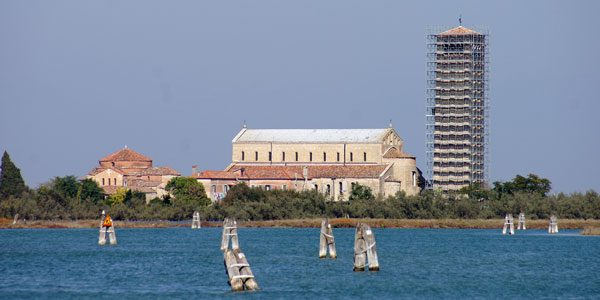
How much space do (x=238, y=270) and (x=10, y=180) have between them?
253ft

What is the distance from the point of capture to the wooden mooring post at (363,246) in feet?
120

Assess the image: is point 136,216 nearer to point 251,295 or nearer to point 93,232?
point 93,232

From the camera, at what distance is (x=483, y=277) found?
134ft

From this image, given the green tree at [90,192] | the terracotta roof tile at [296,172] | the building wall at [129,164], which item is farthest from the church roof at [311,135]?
the green tree at [90,192]

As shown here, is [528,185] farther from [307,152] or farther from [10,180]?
[10,180]

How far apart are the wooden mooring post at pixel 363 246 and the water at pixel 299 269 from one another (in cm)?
48

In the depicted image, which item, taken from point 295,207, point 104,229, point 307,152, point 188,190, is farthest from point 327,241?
point 307,152

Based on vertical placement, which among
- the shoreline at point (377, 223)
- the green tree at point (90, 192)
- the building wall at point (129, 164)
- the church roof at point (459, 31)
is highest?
the church roof at point (459, 31)

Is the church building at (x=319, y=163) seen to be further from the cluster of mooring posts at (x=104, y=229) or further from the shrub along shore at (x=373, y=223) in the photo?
the cluster of mooring posts at (x=104, y=229)

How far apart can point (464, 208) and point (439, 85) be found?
23478 millimetres

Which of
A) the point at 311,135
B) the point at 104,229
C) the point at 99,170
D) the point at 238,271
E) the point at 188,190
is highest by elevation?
the point at 311,135

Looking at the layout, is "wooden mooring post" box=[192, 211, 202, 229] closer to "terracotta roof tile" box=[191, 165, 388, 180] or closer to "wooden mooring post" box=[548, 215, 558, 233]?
"terracotta roof tile" box=[191, 165, 388, 180]

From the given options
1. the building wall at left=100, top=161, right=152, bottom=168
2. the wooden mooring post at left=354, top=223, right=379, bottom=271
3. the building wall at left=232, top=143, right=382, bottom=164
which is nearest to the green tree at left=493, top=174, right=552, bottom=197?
the building wall at left=232, top=143, right=382, bottom=164

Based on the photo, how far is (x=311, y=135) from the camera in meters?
116
